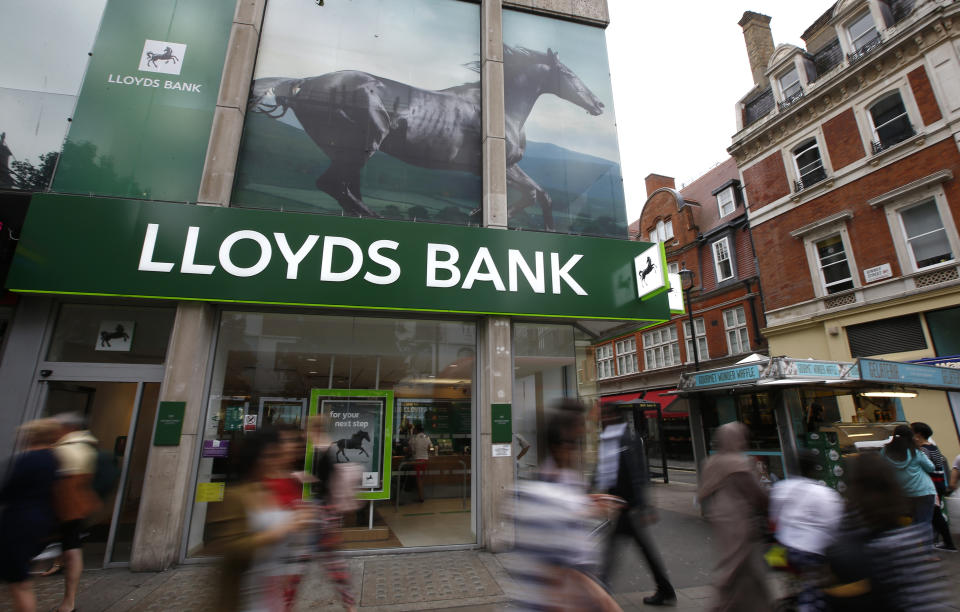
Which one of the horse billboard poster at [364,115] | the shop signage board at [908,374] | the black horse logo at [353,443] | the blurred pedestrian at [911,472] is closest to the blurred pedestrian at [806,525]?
the blurred pedestrian at [911,472]

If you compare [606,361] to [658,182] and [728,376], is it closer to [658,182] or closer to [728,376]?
[658,182]

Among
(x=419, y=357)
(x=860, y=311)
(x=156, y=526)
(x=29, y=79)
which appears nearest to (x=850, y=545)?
(x=419, y=357)

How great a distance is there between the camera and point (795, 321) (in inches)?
700

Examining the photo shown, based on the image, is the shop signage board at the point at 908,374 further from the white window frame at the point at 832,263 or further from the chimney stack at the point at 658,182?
the chimney stack at the point at 658,182

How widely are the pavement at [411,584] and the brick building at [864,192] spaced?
8.08 meters

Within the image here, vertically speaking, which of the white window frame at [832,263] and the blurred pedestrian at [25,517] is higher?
the white window frame at [832,263]

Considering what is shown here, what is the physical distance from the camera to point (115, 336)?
7.02 meters

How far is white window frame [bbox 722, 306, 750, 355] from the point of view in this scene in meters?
22.1

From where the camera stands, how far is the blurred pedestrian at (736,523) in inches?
130

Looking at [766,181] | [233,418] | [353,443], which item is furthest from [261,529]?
[766,181]

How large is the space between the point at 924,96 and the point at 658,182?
1663 centimetres

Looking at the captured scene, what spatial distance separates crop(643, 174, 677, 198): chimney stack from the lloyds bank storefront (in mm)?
23689

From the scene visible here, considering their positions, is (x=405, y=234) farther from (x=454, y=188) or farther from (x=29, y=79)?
(x=29, y=79)

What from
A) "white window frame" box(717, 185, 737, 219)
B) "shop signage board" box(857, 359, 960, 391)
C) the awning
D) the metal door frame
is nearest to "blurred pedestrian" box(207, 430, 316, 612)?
the metal door frame
